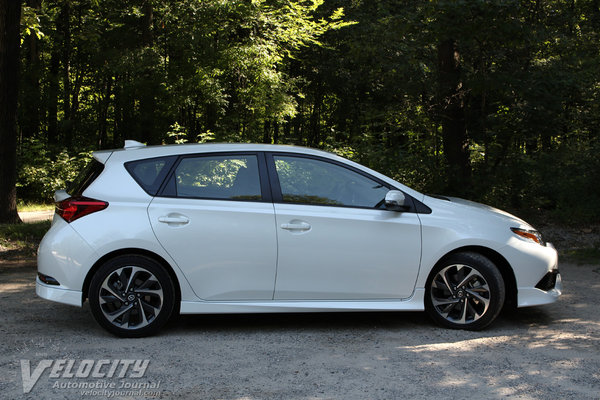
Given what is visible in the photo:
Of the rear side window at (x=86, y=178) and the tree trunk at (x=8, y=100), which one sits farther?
the tree trunk at (x=8, y=100)

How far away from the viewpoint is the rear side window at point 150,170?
17.6 ft

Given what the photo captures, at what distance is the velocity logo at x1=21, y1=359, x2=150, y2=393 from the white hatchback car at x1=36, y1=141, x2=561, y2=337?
0.63 metres

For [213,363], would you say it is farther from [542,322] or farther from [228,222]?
[542,322]

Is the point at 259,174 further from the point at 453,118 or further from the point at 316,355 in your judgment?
the point at 453,118

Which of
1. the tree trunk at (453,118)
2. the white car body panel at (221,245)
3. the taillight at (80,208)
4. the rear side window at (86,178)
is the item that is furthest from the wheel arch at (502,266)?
the tree trunk at (453,118)

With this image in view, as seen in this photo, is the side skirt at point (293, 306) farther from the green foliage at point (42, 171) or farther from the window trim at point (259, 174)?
the green foliage at point (42, 171)

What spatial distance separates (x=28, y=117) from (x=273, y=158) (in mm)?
20030

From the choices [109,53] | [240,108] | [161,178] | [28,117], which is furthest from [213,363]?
[28,117]

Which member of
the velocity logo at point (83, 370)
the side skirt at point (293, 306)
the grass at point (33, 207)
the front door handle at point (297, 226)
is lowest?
the grass at point (33, 207)

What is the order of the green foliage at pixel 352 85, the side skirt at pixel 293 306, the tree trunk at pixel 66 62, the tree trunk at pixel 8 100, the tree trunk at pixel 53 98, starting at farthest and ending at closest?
the tree trunk at pixel 66 62
the tree trunk at pixel 53 98
the green foliage at pixel 352 85
the tree trunk at pixel 8 100
the side skirt at pixel 293 306

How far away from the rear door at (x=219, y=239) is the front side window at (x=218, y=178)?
0.06ft

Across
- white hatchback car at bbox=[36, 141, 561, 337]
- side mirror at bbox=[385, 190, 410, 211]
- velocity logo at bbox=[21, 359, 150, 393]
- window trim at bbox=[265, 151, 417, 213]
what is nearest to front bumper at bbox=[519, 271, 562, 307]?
white hatchback car at bbox=[36, 141, 561, 337]

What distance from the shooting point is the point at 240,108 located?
18000 mm

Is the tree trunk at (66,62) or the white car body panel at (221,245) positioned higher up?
the tree trunk at (66,62)
